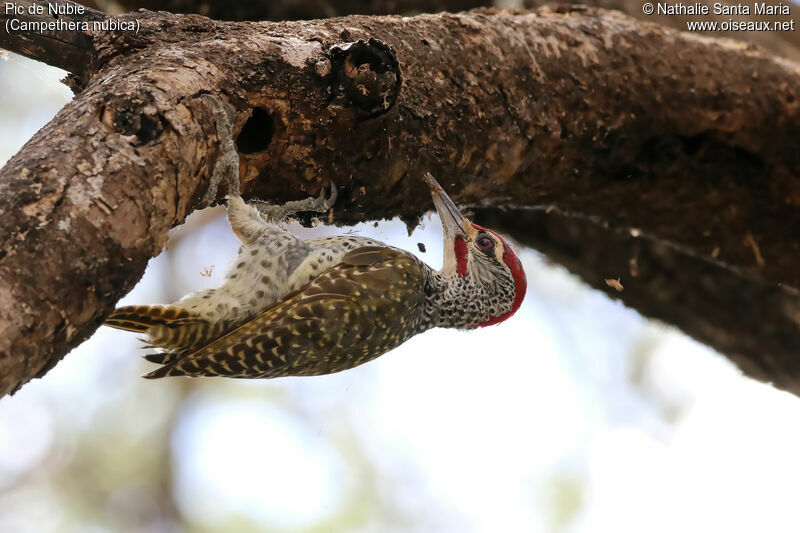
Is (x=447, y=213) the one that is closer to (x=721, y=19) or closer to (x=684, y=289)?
(x=684, y=289)

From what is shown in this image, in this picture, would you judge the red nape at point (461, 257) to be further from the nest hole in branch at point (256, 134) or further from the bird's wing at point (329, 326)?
the nest hole in branch at point (256, 134)

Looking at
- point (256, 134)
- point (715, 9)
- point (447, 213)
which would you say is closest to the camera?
point (256, 134)

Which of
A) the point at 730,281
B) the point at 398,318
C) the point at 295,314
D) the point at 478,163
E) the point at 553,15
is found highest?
the point at 553,15

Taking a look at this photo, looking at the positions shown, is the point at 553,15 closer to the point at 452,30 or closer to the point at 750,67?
the point at 452,30

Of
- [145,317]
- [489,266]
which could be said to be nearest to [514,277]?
[489,266]

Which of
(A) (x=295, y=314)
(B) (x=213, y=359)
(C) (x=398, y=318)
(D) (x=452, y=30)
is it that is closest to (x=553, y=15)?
(D) (x=452, y=30)

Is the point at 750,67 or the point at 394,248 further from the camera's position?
the point at 750,67

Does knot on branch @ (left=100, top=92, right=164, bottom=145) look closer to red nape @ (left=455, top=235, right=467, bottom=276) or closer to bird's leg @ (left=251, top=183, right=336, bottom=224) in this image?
bird's leg @ (left=251, top=183, right=336, bottom=224)
